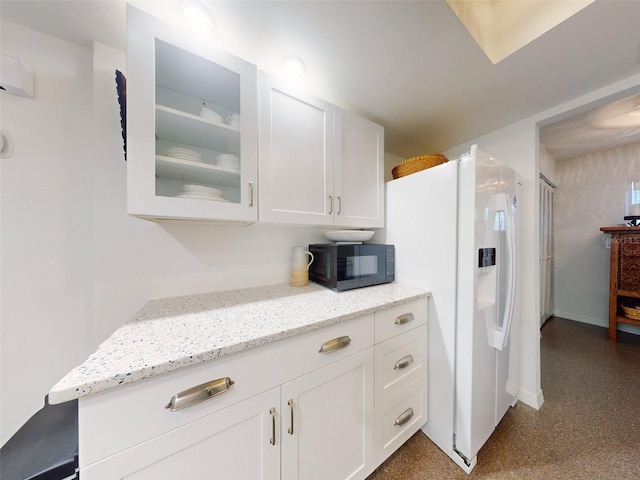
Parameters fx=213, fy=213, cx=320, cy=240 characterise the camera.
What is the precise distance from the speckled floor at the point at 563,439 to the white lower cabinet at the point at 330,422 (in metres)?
0.30

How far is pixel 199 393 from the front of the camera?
0.61m

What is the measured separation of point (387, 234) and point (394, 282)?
35cm

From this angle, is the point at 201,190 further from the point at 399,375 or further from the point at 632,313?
the point at 632,313

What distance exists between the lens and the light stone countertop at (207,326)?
53 centimetres

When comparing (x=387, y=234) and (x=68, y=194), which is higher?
(x=68, y=194)

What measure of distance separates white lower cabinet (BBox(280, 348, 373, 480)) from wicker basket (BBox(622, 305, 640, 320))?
11.4 feet

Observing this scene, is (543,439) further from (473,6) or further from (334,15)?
(334,15)

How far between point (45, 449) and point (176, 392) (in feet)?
1.32

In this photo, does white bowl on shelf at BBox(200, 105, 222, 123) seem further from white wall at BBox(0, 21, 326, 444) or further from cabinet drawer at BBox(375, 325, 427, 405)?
cabinet drawer at BBox(375, 325, 427, 405)

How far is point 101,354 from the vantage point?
598mm

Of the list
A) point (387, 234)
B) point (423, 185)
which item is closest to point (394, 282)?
point (387, 234)

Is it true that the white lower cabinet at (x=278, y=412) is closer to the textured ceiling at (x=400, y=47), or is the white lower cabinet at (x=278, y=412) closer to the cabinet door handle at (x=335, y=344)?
the cabinet door handle at (x=335, y=344)

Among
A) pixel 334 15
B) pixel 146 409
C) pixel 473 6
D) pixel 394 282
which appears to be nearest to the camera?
pixel 146 409

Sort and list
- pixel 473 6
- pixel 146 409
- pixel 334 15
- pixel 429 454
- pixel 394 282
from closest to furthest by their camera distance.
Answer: pixel 146 409, pixel 334 15, pixel 473 6, pixel 429 454, pixel 394 282
